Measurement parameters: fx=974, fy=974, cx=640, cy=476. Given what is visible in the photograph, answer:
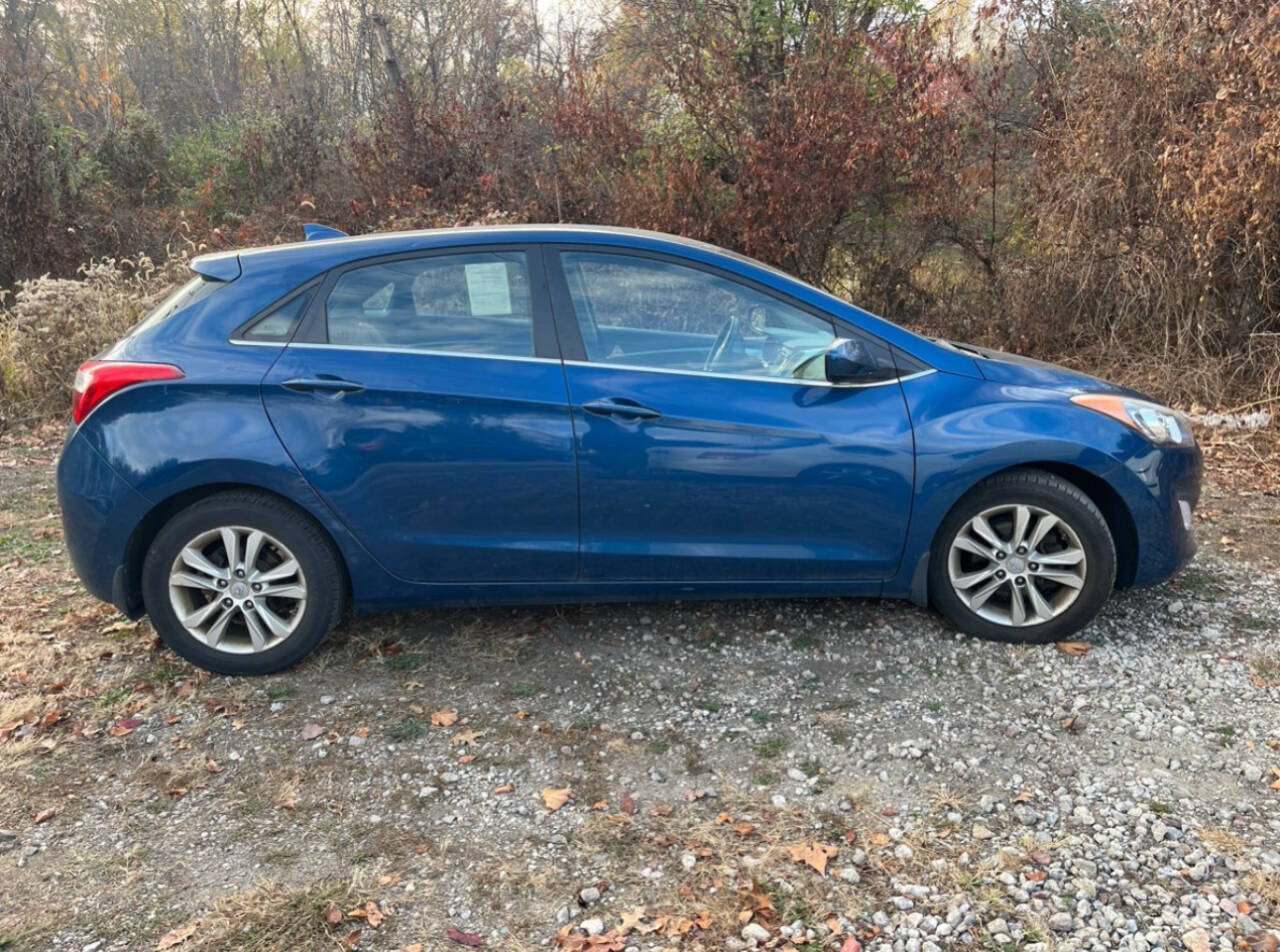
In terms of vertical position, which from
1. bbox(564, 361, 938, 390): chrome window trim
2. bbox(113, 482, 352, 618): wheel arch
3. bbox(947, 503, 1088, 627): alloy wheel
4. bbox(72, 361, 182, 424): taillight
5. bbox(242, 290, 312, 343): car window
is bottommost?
bbox(947, 503, 1088, 627): alloy wheel

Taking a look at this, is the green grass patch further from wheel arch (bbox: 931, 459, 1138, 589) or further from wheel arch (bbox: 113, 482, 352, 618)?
wheel arch (bbox: 931, 459, 1138, 589)

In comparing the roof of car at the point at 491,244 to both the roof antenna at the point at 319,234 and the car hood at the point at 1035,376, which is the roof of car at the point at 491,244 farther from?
the roof antenna at the point at 319,234

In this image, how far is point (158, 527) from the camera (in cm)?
379

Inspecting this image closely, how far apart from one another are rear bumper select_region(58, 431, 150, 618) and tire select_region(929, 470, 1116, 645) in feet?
10.3

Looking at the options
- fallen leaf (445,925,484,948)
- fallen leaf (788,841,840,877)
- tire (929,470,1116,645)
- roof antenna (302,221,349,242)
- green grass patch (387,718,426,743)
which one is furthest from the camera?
roof antenna (302,221,349,242)

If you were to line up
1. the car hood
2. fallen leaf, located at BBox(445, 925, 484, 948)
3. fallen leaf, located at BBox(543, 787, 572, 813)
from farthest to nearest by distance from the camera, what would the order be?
the car hood → fallen leaf, located at BBox(543, 787, 572, 813) → fallen leaf, located at BBox(445, 925, 484, 948)

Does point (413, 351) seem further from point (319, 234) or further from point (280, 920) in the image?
point (280, 920)

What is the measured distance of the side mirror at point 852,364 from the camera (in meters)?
3.71

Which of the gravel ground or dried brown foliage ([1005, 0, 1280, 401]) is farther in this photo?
dried brown foliage ([1005, 0, 1280, 401])

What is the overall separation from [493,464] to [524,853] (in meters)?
1.43

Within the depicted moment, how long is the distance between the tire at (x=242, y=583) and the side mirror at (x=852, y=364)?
206cm

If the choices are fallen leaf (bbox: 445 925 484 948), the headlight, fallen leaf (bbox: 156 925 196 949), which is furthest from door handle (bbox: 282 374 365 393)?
the headlight

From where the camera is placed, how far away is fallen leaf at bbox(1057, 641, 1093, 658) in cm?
393

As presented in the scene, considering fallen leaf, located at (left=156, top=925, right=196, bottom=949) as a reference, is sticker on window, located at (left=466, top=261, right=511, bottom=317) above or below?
A: above
